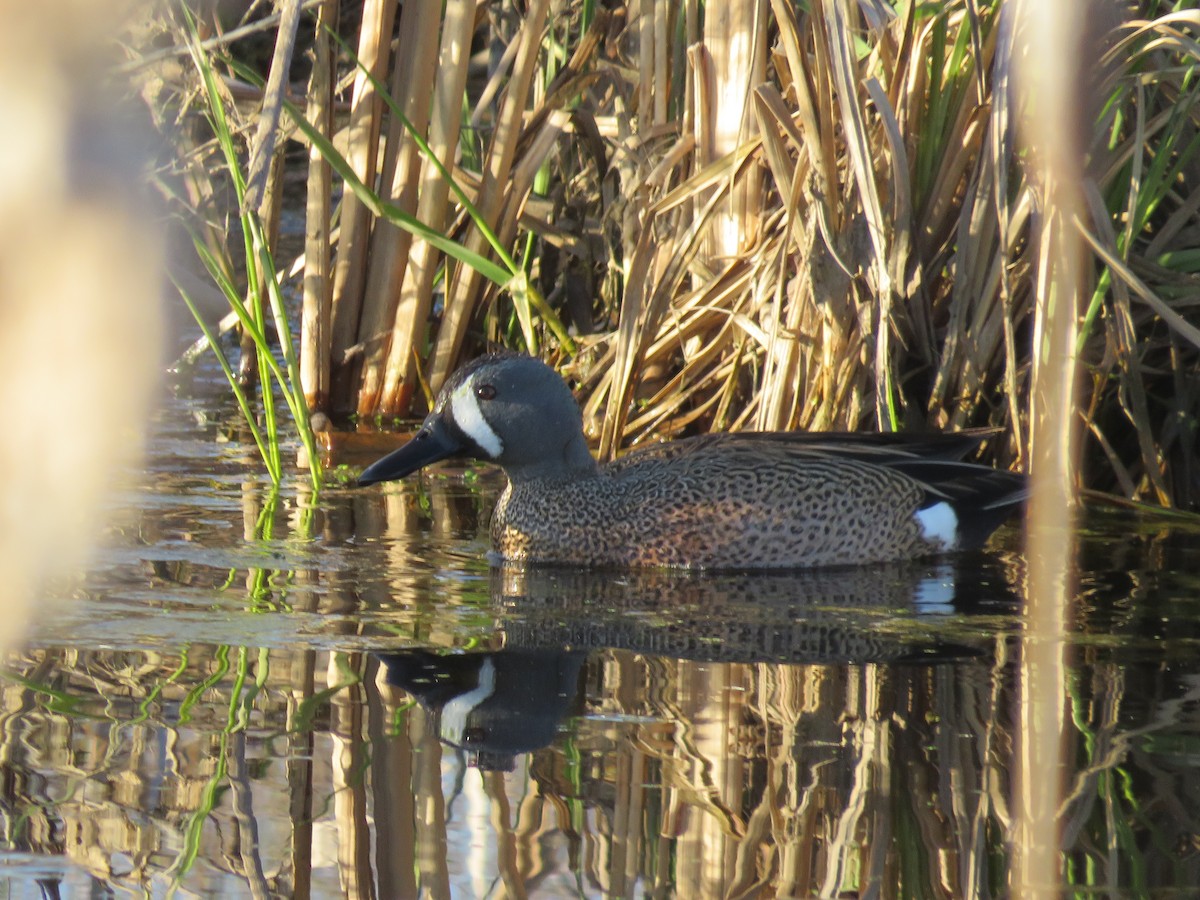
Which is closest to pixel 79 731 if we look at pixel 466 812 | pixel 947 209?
pixel 466 812

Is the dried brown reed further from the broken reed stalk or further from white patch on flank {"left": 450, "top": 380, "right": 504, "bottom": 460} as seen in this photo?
white patch on flank {"left": 450, "top": 380, "right": 504, "bottom": 460}

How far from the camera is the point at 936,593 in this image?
15.5 ft

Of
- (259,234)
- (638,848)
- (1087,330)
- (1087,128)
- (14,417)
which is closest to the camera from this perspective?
(14,417)

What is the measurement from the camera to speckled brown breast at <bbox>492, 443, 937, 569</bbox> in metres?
5.11

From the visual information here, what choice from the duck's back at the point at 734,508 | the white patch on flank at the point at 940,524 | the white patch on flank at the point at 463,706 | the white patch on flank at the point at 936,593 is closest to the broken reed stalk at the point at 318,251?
the duck's back at the point at 734,508

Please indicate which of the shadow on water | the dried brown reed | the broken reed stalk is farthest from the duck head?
the broken reed stalk

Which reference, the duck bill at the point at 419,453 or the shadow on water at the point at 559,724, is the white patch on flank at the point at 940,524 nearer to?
the shadow on water at the point at 559,724

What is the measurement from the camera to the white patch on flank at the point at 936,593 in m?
4.49

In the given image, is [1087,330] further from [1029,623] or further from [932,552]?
[1029,623]

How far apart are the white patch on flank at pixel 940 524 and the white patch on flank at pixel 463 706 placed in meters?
2.10

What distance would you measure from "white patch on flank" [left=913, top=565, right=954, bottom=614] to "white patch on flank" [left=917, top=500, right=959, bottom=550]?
0.16m

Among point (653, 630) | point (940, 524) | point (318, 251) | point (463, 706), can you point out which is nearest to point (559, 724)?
Result: point (463, 706)

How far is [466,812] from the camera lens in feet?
8.41

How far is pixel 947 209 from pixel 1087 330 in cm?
66
